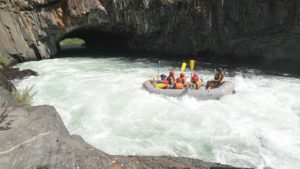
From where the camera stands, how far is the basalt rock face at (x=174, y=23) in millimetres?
18375

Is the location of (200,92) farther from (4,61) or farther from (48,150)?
(4,61)

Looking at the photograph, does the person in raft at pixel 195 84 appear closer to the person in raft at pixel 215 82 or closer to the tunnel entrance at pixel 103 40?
the person in raft at pixel 215 82

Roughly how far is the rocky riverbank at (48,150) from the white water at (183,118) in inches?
88.3

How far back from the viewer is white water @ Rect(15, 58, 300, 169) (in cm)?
805

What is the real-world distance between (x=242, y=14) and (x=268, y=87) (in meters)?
6.98

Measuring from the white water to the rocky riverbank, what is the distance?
2243 mm

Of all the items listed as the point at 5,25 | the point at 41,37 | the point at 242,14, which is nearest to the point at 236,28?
the point at 242,14

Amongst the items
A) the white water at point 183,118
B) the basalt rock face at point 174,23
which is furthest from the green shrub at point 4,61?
the white water at point 183,118

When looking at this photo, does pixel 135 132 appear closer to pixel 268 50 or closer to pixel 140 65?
pixel 140 65

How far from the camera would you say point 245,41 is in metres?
19.9

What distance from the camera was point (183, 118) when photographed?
1022 centimetres

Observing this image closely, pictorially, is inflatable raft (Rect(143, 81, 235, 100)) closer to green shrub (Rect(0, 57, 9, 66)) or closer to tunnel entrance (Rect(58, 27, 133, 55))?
green shrub (Rect(0, 57, 9, 66))

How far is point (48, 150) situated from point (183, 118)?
5.83m

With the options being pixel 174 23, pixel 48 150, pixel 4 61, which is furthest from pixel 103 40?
pixel 48 150
